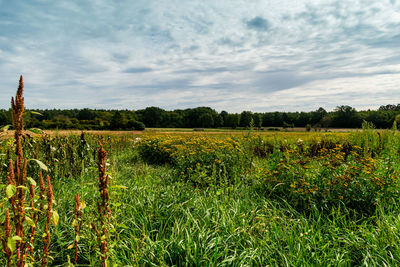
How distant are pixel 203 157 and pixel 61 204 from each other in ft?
10.0

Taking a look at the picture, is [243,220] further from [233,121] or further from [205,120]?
[205,120]

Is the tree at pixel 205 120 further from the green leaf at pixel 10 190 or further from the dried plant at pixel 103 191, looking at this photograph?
the green leaf at pixel 10 190

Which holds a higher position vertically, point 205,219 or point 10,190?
point 10,190

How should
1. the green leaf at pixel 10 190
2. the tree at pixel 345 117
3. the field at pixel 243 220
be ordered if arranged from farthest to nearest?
the tree at pixel 345 117, the field at pixel 243 220, the green leaf at pixel 10 190

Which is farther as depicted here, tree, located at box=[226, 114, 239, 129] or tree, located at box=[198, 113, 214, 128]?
tree, located at box=[198, 113, 214, 128]

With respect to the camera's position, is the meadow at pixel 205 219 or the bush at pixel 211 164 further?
the bush at pixel 211 164

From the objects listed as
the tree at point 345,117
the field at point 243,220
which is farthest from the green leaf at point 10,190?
the tree at point 345,117

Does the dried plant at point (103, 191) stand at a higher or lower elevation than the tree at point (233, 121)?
lower

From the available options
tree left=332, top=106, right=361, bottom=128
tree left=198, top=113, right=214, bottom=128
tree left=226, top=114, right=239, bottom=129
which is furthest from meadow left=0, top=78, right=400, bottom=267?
tree left=198, top=113, right=214, bottom=128

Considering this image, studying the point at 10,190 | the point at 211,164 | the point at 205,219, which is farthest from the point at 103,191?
the point at 211,164

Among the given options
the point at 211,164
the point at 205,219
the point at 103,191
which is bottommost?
the point at 205,219

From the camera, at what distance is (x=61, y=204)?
3072 mm

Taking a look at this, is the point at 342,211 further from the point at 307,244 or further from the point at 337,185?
the point at 307,244

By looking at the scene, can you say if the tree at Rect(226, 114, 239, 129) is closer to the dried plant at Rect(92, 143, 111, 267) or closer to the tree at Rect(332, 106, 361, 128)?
the tree at Rect(332, 106, 361, 128)
